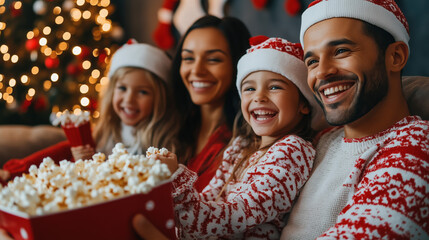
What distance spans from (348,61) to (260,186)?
0.42 metres

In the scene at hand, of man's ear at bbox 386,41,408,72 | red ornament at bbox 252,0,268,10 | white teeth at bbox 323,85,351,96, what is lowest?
white teeth at bbox 323,85,351,96

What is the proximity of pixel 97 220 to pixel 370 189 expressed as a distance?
61cm

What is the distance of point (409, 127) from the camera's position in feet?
3.24

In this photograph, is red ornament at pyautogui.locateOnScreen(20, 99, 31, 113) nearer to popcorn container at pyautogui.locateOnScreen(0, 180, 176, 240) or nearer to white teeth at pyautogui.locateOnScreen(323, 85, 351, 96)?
popcorn container at pyautogui.locateOnScreen(0, 180, 176, 240)

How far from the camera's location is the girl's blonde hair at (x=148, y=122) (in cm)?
196

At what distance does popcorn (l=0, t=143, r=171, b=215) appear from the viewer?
2.33 ft

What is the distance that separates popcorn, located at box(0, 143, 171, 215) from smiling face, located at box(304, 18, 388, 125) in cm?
55

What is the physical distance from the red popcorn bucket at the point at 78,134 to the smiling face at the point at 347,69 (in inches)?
48.3

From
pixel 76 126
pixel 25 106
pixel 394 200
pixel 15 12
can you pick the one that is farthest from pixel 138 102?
pixel 15 12

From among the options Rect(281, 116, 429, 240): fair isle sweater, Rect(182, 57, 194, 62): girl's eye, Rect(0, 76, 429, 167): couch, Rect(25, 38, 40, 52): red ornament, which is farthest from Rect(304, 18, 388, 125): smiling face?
Rect(25, 38, 40, 52): red ornament

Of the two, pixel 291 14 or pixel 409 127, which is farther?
pixel 291 14

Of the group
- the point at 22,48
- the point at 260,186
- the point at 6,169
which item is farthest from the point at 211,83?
the point at 22,48

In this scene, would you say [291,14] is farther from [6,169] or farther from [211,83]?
[6,169]

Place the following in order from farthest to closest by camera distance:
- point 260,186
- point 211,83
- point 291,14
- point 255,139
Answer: point 291,14 → point 211,83 → point 255,139 → point 260,186
